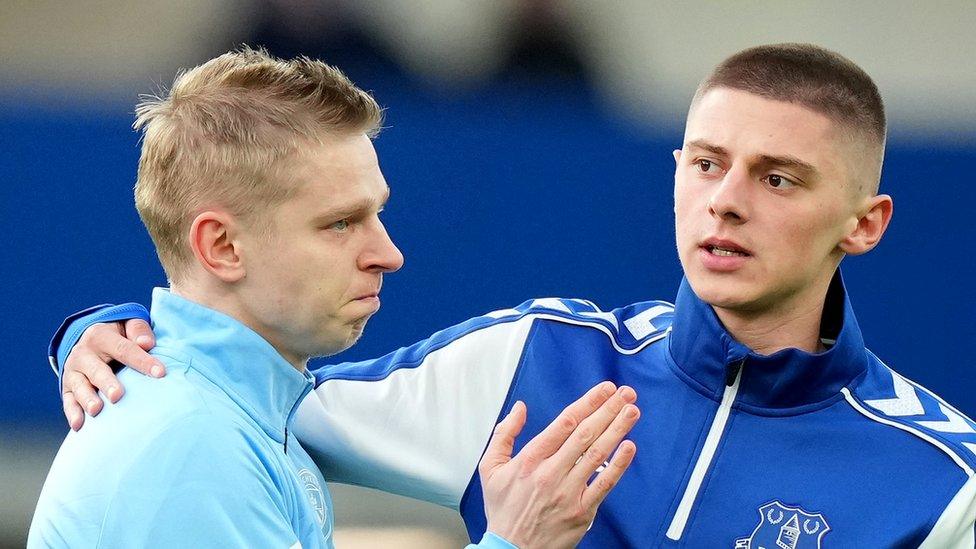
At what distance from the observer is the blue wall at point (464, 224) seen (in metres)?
A: 5.18

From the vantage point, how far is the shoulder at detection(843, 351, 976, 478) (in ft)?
8.10

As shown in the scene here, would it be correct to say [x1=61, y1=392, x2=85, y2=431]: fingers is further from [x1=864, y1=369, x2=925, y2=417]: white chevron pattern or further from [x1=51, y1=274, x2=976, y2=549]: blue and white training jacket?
[x1=864, y1=369, x2=925, y2=417]: white chevron pattern

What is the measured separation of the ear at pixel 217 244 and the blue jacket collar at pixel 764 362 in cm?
94

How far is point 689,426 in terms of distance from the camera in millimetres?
2629

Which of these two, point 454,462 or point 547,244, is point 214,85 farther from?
point 547,244

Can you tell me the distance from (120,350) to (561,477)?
72cm

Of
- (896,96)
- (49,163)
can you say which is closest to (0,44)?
(49,163)

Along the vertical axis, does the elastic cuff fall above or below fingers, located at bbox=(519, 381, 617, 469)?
above

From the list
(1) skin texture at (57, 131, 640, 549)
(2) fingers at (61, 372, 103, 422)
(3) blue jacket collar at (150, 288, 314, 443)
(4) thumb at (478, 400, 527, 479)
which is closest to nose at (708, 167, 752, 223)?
(1) skin texture at (57, 131, 640, 549)

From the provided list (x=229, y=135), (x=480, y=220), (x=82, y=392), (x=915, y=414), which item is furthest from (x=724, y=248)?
(x=480, y=220)

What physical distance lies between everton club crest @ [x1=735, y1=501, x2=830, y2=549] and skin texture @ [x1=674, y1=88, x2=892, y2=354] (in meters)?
0.38

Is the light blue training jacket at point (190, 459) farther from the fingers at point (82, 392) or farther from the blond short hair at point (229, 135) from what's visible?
the blond short hair at point (229, 135)

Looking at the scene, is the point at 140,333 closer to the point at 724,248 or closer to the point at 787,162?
the point at 724,248

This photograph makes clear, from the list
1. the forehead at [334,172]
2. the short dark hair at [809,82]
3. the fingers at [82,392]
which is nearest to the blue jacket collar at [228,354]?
the fingers at [82,392]
